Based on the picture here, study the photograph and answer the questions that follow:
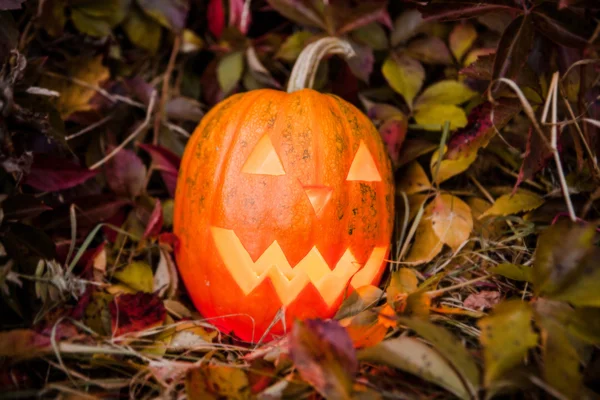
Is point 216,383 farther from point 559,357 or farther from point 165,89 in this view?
point 165,89

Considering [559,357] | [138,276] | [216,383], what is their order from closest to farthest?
1. [559,357]
2. [216,383]
3. [138,276]

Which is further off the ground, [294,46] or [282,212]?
[294,46]

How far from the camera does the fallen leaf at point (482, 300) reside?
38.7 inches

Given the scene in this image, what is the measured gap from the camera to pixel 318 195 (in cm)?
101

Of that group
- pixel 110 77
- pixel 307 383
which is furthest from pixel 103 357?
pixel 110 77

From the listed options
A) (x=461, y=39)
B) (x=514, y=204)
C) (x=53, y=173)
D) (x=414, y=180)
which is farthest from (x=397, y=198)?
(x=53, y=173)

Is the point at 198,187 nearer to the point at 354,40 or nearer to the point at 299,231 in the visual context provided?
the point at 299,231

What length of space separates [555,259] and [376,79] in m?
0.92

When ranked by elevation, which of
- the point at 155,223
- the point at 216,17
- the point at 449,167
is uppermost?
the point at 216,17

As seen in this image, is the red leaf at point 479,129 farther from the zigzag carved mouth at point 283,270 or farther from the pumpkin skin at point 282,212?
the zigzag carved mouth at point 283,270

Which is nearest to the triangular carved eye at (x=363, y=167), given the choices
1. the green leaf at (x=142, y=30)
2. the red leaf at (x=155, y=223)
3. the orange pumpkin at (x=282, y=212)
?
the orange pumpkin at (x=282, y=212)

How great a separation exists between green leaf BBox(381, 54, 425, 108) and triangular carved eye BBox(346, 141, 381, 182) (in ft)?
1.13

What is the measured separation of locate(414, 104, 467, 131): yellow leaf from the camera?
1.25 metres

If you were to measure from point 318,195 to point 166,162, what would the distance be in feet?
1.79
